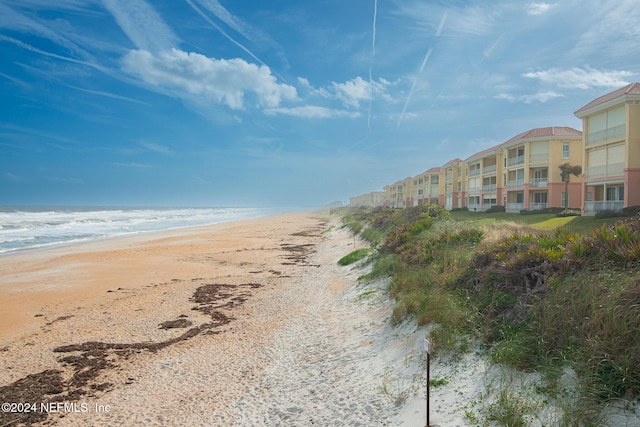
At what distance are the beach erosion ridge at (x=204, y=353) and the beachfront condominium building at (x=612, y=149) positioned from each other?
812 inches

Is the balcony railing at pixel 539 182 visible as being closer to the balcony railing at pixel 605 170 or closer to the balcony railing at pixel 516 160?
the balcony railing at pixel 516 160

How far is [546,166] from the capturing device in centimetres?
3612

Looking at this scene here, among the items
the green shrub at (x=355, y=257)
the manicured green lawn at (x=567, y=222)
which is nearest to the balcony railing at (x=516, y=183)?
the manicured green lawn at (x=567, y=222)

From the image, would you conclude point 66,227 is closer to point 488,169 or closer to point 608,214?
point 488,169

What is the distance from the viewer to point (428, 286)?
8.24 metres

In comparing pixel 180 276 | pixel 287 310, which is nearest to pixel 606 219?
pixel 287 310

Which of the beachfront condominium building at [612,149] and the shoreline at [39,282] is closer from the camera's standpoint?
the shoreline at [39,282]

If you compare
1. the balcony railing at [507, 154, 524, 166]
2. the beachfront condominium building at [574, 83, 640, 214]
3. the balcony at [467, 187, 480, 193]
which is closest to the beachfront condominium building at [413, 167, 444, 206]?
the balcony at [467, 187, 480, 193]

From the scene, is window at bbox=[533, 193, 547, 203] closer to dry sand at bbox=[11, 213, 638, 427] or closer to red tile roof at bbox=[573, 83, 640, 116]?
red tile roof at bbox=[573, 83, 640, 116]

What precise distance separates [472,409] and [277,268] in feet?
47.5

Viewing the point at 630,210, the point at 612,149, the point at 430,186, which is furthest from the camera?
the point at 430,186

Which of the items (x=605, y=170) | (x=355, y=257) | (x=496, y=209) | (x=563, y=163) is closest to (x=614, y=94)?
(x=605, y=170)

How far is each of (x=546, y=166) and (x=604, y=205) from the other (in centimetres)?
1387

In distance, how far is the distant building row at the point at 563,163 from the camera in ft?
73.4
